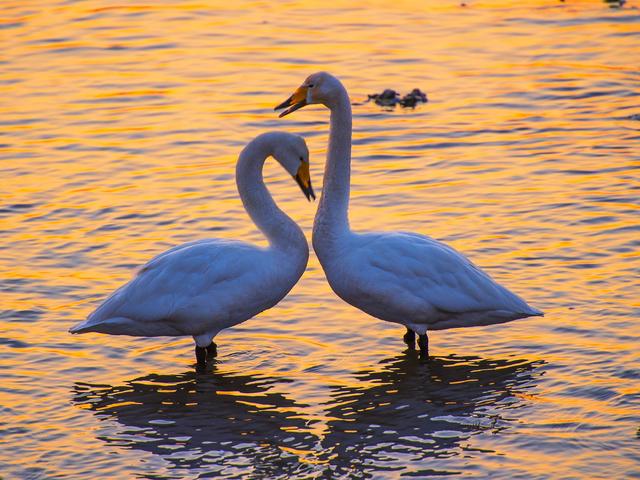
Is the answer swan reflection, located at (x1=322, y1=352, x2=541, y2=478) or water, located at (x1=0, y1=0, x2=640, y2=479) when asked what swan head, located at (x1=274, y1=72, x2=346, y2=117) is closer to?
water, located at (x1=0, y1=0, x2=640, y2=479)

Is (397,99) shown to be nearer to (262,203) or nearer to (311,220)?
(311,220)

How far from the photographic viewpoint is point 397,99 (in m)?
14.5

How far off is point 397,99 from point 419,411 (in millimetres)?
6895

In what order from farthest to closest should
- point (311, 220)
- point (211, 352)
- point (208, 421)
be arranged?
point (311, 220) < point (211, 352) < point (208, 421)

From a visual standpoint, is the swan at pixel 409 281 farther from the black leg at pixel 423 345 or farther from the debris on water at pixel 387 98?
the debris on water at pixel 387 98

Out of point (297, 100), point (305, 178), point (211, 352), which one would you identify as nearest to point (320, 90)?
point (297, 100)

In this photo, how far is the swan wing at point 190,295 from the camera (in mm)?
8609

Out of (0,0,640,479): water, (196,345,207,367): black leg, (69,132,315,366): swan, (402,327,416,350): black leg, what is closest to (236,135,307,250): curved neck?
(69,132,315,366): swan

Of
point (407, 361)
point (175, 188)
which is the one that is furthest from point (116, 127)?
point (407, 361)

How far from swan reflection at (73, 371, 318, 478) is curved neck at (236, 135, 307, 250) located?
1.00 metres

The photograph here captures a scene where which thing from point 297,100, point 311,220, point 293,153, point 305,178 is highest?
point 297,100

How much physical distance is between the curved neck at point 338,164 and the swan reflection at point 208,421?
4.37 ft

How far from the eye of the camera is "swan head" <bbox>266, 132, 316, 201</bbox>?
9062mm

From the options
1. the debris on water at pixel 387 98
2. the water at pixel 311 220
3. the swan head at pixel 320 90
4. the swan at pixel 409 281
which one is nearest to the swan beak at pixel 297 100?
the swan head at pixel 320 90
